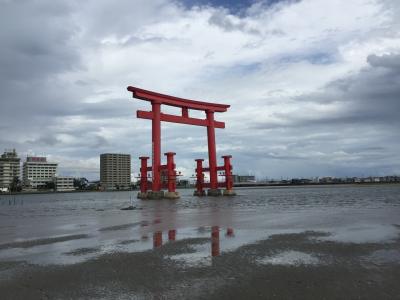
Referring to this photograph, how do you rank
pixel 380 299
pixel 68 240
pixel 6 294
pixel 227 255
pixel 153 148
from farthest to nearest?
pixel 153 148, pixel 68 240, pixel 227 255, pixel 6 294, pixel 380 299

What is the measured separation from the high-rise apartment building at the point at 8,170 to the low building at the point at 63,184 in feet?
45.9

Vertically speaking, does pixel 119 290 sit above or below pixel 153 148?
below

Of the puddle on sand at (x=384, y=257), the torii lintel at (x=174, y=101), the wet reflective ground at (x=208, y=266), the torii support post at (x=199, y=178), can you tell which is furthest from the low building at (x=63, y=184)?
the puddle on sand at (x=384, y=257)

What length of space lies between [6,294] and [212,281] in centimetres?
277

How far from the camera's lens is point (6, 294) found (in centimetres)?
526

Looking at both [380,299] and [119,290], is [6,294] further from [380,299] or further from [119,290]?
[380,299]

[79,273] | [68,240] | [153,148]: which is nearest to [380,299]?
[79,273]

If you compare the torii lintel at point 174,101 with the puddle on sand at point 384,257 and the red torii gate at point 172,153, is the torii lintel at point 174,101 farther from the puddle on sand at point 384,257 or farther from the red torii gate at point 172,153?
the puddle on sand at point 384,257

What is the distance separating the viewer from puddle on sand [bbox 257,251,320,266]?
6880 millimetres

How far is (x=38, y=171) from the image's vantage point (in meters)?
153

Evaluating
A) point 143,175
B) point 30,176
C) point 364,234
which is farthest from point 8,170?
point 364,234

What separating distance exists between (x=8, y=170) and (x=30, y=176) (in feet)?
43.1

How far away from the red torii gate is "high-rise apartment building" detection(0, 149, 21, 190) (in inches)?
4007

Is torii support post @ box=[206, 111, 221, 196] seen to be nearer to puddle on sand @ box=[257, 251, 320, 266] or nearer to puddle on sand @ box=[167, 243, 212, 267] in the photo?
A: puddle on sand @ box=[167, 243, 212, 267]
